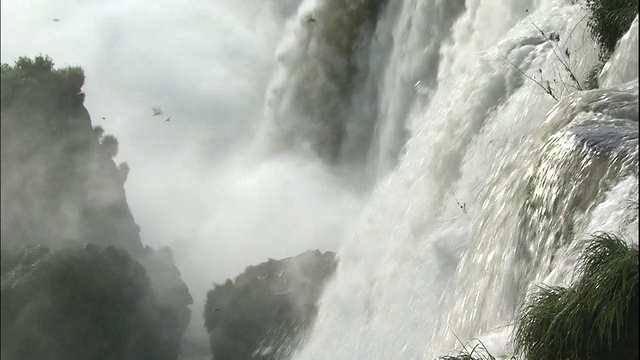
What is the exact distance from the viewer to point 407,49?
16.8 meters

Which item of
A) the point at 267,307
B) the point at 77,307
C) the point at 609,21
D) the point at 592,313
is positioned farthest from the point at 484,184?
the point at 77,307

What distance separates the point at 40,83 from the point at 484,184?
24.8 meters

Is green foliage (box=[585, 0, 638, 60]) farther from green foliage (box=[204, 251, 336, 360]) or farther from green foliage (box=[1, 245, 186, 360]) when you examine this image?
green foliage (box=[1, 245, 186, 360])

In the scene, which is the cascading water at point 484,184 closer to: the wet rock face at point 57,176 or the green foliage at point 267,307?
the green foliage at point 267,307

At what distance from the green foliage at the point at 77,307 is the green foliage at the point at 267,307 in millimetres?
2661

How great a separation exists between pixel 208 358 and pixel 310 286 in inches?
384

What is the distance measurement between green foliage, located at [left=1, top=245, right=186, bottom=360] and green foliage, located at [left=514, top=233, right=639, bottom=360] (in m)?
21.4

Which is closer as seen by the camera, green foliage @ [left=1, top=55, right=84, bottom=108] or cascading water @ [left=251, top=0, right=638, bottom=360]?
cascading water @ [left=251, top=0, right=638, bottom=360]

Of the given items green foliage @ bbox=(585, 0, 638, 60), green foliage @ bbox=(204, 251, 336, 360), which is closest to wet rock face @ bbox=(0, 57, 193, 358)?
green foliage @ bbox=(204, 251, 336, 360)

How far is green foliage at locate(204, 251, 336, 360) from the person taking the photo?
17.4 metres

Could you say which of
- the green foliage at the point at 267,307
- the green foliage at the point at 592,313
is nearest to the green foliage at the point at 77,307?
the green foliage at the point at 267,307

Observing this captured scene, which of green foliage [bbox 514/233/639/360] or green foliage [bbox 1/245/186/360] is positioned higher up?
green foliage [bbox 1/245/186/360]

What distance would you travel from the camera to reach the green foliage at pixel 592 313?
9.53 ft

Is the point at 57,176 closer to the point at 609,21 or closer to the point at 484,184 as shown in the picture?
the point at 484,184
